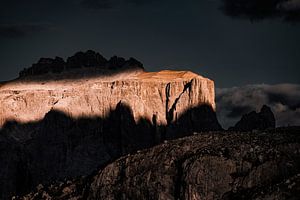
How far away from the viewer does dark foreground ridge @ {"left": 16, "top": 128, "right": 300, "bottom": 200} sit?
136000 mm

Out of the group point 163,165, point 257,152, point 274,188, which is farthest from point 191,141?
point 274,188

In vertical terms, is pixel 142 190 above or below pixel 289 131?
below

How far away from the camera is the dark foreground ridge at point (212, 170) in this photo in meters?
136

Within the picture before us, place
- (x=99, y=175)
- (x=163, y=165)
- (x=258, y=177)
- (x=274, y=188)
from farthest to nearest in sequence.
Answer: (x=99, y=175)
(x=163, y=165)
(x=258, y=177)
(x=274, y=188)

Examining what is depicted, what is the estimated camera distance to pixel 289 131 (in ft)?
513

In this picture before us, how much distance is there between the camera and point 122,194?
158625mm

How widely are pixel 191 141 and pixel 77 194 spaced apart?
30.5 meters

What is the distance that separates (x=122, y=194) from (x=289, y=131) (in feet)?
105

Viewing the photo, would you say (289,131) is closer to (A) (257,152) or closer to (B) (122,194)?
A: (A) (257,152)

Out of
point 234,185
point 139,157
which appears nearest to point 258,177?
point 234,185

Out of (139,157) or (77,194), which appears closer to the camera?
(139,157)

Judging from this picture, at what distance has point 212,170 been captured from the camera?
5546 inches

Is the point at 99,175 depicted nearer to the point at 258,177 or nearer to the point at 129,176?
the point at 129,176

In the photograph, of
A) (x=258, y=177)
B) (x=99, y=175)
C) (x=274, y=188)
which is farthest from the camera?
(x=99, y=175)
